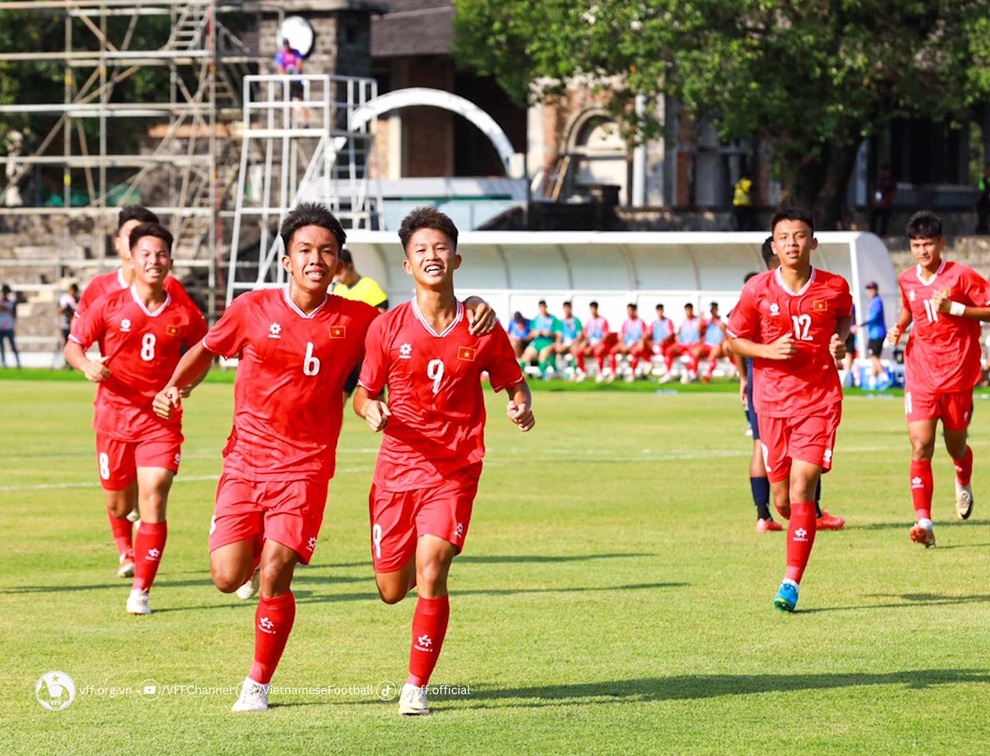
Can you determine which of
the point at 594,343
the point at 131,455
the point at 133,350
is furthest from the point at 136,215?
the point at 594,343

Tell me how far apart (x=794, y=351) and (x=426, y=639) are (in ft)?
13.5

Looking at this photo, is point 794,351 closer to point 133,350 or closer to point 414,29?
point 133,350

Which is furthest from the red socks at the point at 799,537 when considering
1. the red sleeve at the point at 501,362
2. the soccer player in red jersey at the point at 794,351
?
the red sleeve at the point at 501,362

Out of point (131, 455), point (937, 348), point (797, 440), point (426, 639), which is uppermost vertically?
point (937, 348)

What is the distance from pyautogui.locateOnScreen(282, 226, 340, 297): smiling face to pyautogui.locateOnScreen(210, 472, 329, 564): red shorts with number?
879 millimetres

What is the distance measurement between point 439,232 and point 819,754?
2710 millimetres

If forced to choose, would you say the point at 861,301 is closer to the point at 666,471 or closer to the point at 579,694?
the point at 666,471

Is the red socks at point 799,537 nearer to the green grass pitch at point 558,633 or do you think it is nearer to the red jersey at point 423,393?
the green grass pitch at point 558,633

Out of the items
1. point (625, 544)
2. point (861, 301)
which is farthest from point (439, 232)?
point (861, 301)

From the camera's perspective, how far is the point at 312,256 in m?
8.67

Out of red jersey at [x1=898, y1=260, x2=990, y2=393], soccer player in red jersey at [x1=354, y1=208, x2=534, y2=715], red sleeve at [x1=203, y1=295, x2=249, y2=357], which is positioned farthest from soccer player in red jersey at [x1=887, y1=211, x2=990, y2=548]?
red sleeve at [x1=203, y1=295, x2=249, y2=357]

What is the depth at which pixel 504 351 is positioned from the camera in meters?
8.67

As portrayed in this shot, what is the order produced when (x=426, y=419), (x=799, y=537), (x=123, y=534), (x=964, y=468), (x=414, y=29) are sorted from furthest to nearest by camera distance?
1. (x=414, y=29)
2. (x=964, y=468)
3. (x=123, y=534)
4. (x=799, y=537)
5. (x=426, y=419)

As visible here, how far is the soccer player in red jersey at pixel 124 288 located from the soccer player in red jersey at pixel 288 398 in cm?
305
